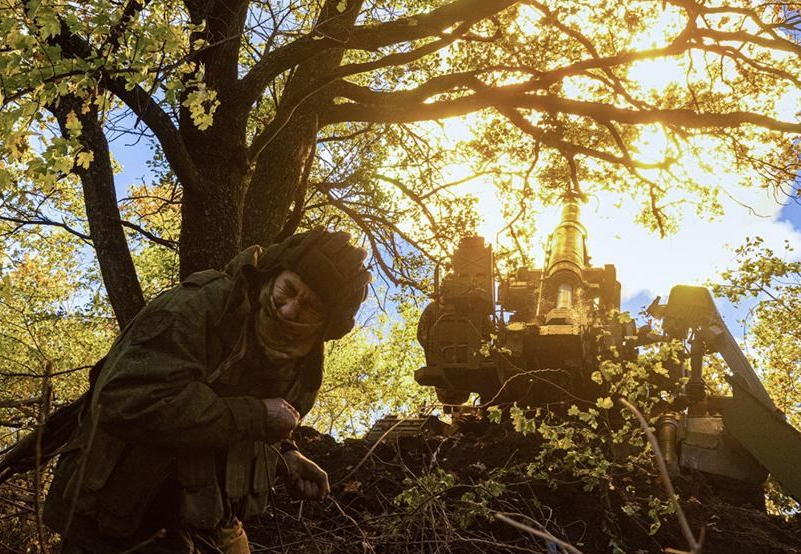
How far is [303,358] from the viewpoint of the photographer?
10.3ft

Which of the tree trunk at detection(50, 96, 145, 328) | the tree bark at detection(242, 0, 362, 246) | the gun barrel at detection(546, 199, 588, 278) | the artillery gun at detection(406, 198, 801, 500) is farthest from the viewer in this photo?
the gun barrel at detection(546, 199, 588, 278)

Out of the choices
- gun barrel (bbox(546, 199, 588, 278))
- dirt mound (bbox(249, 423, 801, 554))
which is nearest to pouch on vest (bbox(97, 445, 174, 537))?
dirt mound (bbox(249, 423, 801, 554))

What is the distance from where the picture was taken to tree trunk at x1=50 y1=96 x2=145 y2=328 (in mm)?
5879

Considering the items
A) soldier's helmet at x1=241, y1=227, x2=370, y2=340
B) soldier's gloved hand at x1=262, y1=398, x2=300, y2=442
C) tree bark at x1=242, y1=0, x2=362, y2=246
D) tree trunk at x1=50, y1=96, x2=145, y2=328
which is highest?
tree bark at x1=242, y1=0, x2=362, y2=246

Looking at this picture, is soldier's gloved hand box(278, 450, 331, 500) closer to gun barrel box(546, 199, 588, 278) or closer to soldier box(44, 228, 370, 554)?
soldier box(44, 228, 370, 554)

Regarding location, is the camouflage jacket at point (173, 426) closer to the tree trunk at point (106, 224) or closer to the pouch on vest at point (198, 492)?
the pouch on vest at point (198, 492)

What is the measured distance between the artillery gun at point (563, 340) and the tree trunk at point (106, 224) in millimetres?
4553

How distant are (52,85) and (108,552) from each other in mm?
2689

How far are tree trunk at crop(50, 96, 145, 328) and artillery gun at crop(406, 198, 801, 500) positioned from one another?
455 centimetres

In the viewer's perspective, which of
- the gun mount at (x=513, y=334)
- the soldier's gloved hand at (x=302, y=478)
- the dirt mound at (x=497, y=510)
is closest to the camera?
the soldier's gloved hand at (x=302, y=478)

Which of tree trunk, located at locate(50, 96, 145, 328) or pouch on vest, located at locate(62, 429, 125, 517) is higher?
tree trunk, located at locate(50, 96, 145, 328)

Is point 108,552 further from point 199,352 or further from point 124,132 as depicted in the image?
point 124,132

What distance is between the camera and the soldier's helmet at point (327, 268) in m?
2.90

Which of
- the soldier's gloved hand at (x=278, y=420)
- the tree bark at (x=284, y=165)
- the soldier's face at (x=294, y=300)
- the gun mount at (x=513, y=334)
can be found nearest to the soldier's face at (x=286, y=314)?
the soldier's face at (x=294, y=300)
